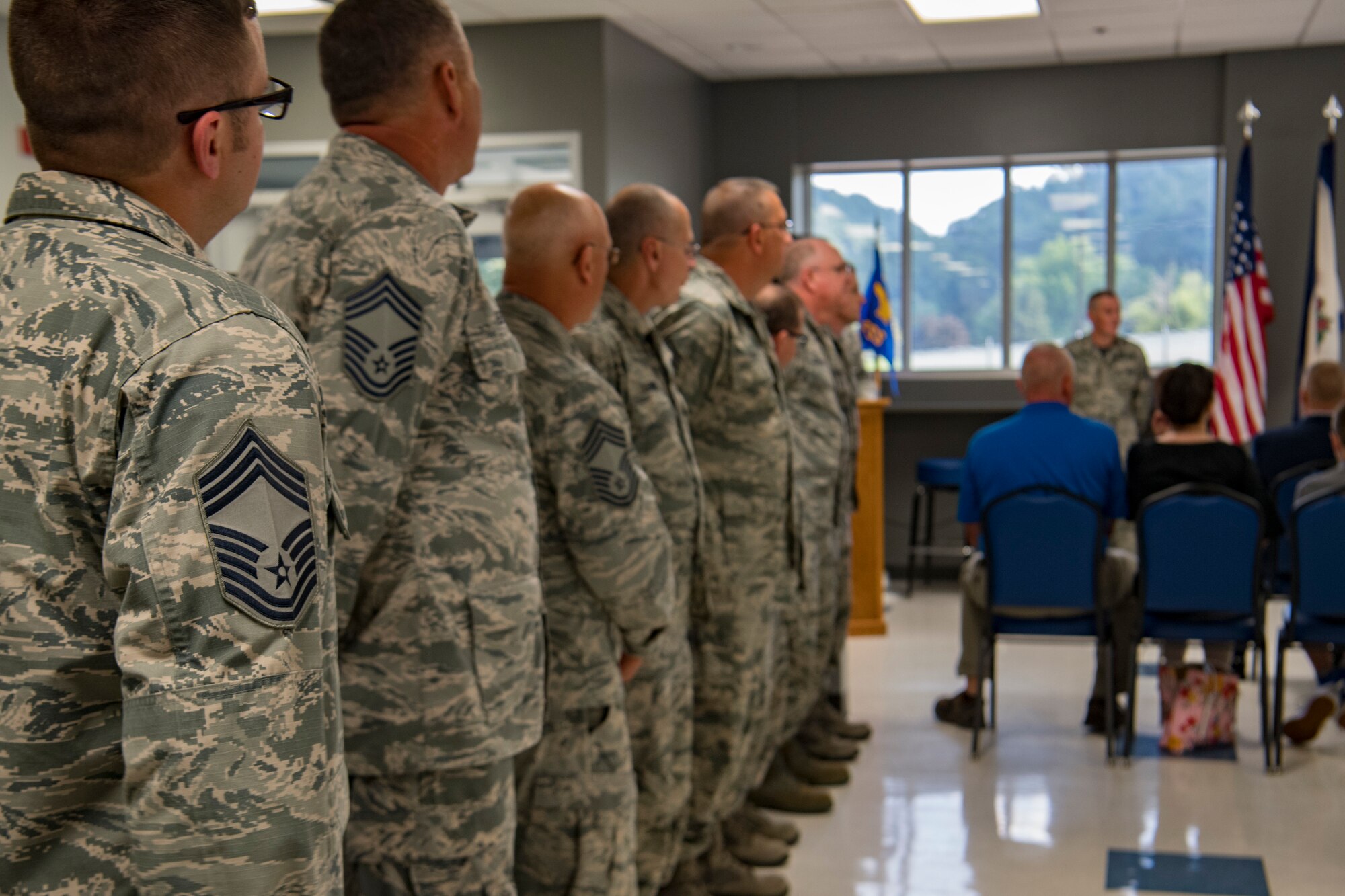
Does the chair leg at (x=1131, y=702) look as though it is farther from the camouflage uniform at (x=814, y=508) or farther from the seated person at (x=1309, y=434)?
the seated person at (x=1309, y=434)

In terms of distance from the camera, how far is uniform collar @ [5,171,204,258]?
103cm

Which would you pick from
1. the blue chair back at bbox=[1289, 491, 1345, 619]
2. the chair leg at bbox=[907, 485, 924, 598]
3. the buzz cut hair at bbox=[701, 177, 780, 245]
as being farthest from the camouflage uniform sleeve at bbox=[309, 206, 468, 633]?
the chair leg at bbox=[907, 485, 924, 598]

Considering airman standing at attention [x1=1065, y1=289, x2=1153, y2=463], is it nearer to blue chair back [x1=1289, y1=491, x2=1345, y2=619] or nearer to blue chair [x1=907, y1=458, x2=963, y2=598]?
blue chair [x1=907, y1=458, x2=963, y2=598]

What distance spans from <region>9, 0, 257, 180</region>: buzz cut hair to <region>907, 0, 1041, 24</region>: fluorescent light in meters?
6.24

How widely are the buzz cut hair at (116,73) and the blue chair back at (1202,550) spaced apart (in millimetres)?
3728

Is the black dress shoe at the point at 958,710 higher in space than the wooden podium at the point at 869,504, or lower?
lower

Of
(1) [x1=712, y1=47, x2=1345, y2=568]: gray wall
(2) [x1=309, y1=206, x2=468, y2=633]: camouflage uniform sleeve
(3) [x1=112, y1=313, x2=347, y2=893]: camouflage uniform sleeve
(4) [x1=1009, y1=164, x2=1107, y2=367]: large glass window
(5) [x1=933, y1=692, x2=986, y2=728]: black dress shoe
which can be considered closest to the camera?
(3) [x1=112, y1=313, x2=347, y2=893]: camouflage uniform sleeve

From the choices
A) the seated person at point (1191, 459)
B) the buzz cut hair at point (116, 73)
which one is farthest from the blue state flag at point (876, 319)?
the buzz cut hair at point (116, 73)

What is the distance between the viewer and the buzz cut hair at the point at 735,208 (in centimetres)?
357

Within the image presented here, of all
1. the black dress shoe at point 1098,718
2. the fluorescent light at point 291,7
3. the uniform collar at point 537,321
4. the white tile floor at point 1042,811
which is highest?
the fluorescent light at point 291,7

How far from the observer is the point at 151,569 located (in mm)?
931

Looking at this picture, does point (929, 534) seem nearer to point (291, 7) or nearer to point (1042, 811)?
point (1042, 811)

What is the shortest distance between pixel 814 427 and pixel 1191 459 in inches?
52.6

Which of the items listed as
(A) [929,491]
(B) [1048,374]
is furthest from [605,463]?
(A) [929,491]
